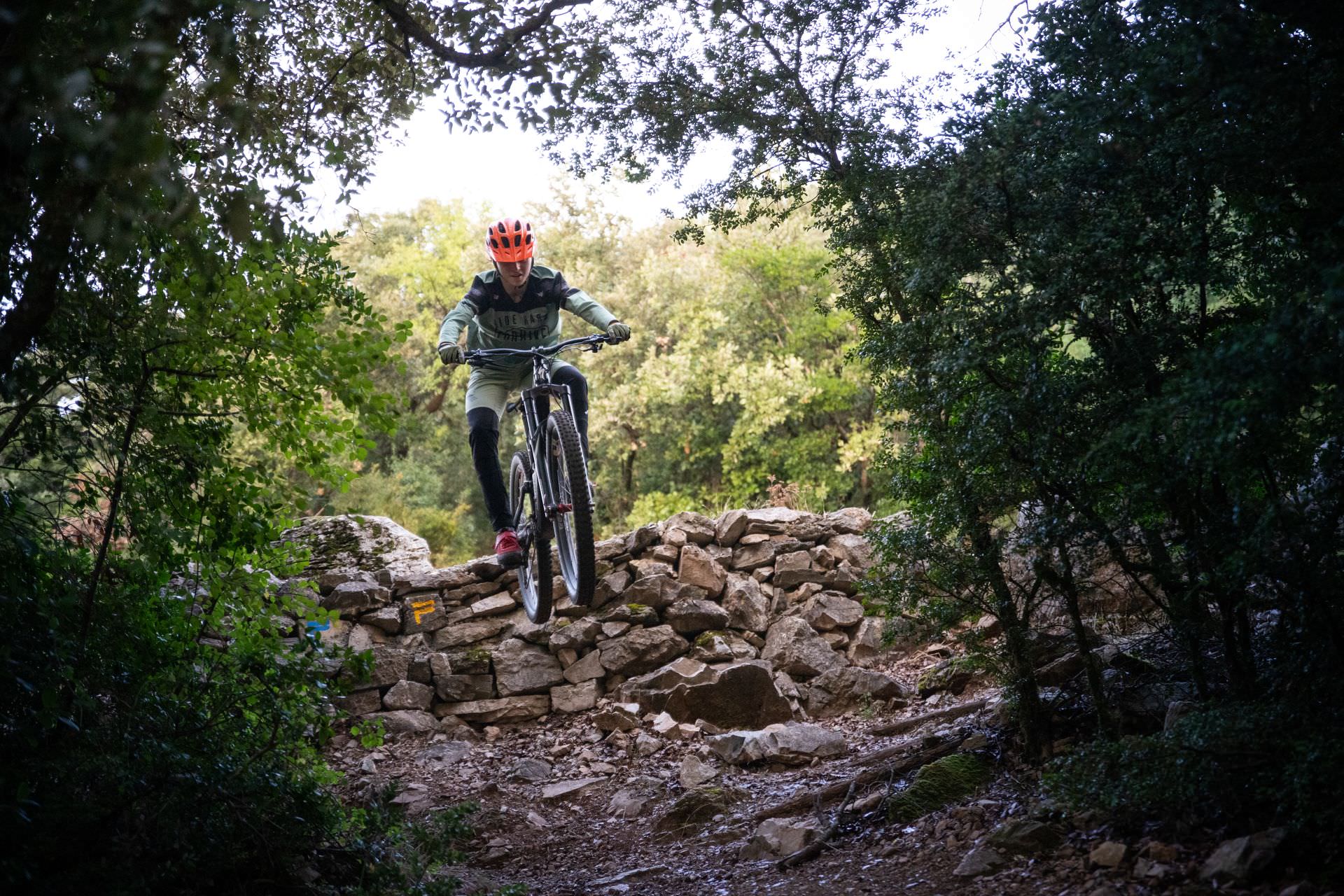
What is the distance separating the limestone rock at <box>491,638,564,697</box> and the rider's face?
3.96 m

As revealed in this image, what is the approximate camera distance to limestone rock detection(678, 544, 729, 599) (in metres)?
9.20

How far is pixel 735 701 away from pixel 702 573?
1761 millimetres

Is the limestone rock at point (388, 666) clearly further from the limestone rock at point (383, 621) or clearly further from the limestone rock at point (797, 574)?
the limestone rock at point (797, 574)

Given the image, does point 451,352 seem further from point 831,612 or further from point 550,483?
point 831,612

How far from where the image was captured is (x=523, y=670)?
8547 millimetres

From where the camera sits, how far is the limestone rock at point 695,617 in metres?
8.78

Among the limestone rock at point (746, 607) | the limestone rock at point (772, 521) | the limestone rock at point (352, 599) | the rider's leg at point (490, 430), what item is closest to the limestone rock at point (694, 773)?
the rider's leg at point (490, 430)

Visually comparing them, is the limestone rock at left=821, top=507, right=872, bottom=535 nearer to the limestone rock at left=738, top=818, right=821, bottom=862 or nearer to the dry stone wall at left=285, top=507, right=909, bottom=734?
the dry stone wall at left=285, top=507, right=909, bottom=734

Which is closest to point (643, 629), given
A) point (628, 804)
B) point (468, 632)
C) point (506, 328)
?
point (468, 632)

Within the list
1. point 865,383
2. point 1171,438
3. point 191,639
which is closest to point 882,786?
point 1171,438

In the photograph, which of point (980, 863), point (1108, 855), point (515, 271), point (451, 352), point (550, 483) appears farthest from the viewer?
point (515, 271)

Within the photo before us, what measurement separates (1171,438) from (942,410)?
65.0 inches

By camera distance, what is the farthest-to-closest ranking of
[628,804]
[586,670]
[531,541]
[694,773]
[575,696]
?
[586,670] < [575,696] < [694,773] < [628,804] < [531,541]

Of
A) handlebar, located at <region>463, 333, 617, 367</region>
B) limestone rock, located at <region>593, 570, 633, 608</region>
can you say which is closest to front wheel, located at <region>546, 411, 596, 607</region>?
handlebar, located at <region>463, 333, 617, 367</region>
